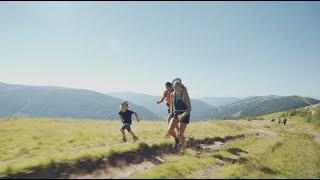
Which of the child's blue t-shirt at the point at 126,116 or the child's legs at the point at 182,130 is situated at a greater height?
the child's blue t-shirt at the point at 126,116

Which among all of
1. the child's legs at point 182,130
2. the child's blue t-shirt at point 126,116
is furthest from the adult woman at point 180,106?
the child's blue t-shirt at point 126,116

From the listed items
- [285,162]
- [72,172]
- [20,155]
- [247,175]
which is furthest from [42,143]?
[285,162]

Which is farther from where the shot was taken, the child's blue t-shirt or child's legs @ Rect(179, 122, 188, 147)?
the child's blue t-shirt

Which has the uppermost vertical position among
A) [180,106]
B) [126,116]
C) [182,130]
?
[180,106]

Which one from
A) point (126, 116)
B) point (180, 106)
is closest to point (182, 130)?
point (180, 106)

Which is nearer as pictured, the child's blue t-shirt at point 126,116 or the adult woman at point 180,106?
Result: the adult woman at point 180,106

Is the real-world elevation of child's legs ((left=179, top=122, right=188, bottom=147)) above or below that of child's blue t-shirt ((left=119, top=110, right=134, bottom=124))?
below

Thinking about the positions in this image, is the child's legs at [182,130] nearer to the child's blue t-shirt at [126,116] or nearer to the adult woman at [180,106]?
the adult woman at [180,106]

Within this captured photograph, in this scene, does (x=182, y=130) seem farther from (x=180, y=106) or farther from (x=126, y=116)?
(x=126, y=116)

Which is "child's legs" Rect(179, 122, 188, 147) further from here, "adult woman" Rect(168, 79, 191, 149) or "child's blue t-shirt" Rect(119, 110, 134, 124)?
"child's blue t-shirt" Rect(119, 110, 134, 124)

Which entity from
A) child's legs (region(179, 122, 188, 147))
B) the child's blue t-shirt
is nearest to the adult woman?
child's legs (region(179, 122, 188, 147))

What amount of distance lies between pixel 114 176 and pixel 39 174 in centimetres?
257

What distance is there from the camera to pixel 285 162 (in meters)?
A: 16.9

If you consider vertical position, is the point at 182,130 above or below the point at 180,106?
below
